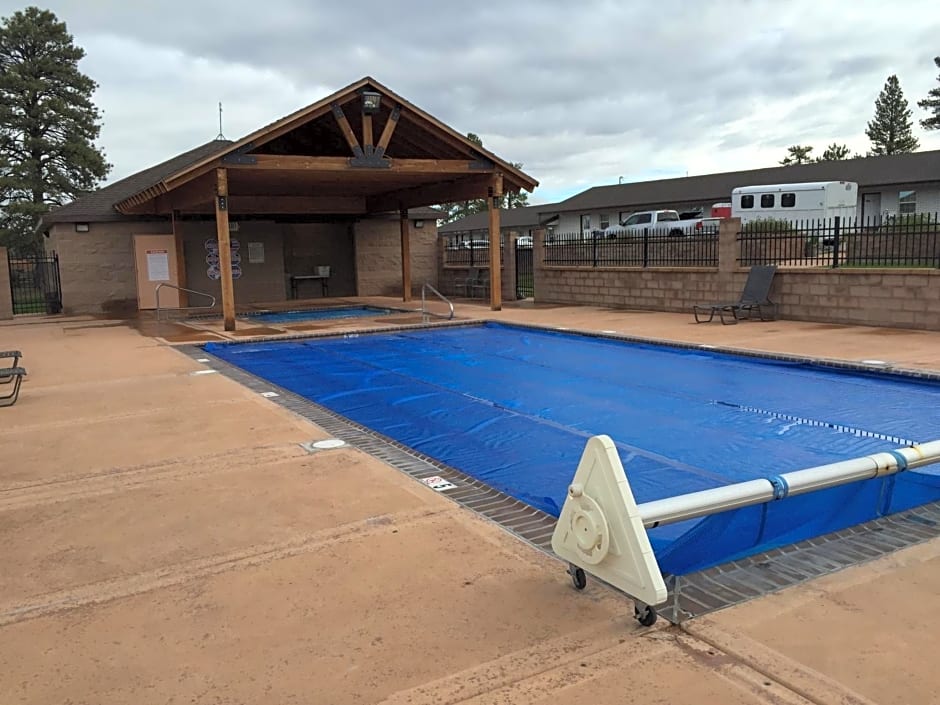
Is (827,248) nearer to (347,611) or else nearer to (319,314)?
(319,314)

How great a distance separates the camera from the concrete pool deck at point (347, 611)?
2.51m

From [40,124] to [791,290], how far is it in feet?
109

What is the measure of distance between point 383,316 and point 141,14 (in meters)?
7.51

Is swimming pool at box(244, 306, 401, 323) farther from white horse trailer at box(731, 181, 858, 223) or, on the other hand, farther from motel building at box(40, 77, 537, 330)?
white horse trailer at box(731, 181, 858, 223)

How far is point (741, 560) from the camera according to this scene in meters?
3.54

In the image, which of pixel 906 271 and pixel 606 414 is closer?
pixel 606 414

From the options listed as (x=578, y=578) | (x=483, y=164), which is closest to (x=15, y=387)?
(x=578, y=578)

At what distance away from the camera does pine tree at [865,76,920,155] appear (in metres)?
52.9

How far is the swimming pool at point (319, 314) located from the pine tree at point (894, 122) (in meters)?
48.6

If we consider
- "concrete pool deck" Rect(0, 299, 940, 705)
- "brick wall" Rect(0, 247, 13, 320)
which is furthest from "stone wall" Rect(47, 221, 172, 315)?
"concrete pool deck" Rect(0, 299, 940, 705)

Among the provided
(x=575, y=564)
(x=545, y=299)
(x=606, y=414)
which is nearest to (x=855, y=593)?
(x=575, y=564)

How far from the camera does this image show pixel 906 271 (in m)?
11.5

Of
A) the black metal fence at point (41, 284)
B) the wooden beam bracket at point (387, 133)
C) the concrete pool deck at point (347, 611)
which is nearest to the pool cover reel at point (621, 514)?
the concrete pool deck at point (347, 611)

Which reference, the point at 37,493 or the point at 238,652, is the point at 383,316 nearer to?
the point at 37,493
